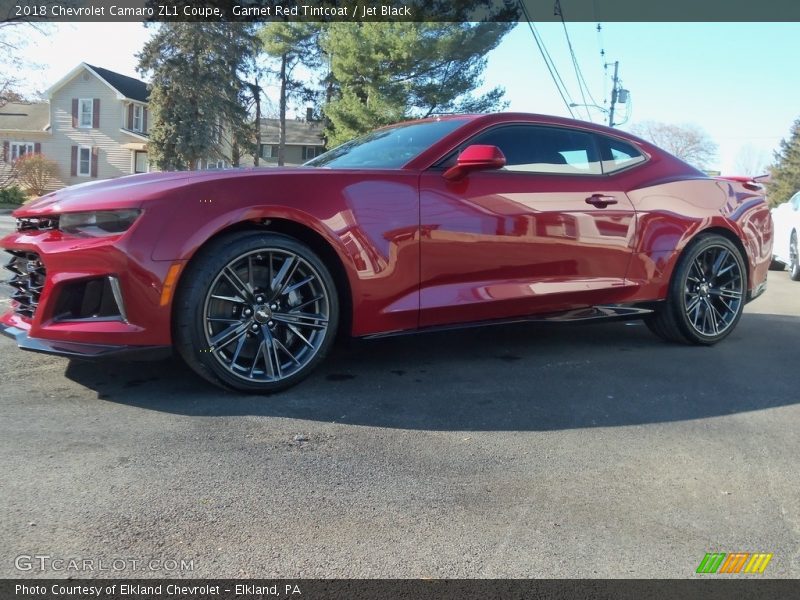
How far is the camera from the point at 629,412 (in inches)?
142

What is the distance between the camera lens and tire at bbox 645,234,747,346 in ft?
16.0

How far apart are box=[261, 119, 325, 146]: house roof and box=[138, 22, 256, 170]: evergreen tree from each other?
402 inches

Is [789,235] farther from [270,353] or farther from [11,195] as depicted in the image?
[11,195]

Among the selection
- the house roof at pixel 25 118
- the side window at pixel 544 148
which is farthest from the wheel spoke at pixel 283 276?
the house roof at pixel 25 118

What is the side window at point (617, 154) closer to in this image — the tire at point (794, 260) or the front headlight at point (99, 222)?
the front headlight at point (99, 222)

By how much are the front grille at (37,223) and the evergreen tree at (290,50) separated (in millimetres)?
32825

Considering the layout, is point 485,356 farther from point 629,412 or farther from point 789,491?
point 789,491

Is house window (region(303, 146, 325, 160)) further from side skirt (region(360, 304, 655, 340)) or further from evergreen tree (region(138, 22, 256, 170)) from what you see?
side skirt (region(360, 304, 655, 340))

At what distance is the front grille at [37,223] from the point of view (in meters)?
3.44

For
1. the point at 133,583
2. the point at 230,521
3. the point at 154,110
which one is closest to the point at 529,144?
the point at 230,521

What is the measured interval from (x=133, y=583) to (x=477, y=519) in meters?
1.14

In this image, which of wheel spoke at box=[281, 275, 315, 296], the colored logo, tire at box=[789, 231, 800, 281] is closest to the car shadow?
wheel spoke at box=[281, 275, 315, 296]

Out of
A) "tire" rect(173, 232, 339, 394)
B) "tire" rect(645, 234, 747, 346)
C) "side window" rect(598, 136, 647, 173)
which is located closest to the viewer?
"tire" rect(173, 232, 339, 394)

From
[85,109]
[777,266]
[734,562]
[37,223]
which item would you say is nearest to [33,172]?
[85,109]
